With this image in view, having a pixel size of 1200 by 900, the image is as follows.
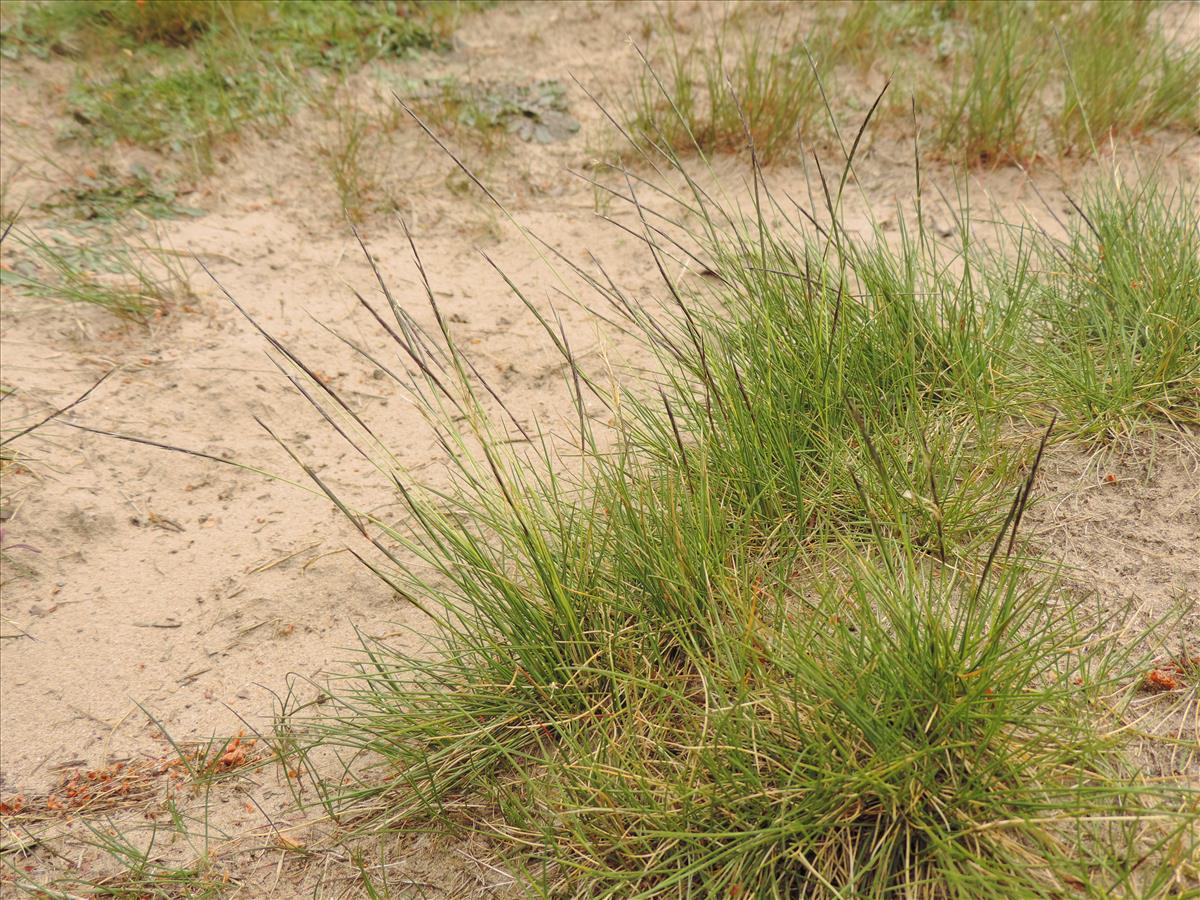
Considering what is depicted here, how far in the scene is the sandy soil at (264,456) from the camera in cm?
A: 202

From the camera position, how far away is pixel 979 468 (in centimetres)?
203

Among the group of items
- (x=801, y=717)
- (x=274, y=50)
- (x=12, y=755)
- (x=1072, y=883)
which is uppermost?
(x=274, y=50)

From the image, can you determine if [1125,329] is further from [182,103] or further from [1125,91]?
[182,103]

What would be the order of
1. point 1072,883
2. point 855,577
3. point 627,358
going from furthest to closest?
1. point 627,358
2. point 855,577
3. point 1072,883

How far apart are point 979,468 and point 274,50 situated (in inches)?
152

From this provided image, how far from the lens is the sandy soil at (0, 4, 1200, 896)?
2.02 meters

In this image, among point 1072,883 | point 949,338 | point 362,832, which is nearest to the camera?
point 1072,883

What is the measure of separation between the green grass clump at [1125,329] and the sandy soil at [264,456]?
0.37 ft

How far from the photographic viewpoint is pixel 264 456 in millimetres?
2822

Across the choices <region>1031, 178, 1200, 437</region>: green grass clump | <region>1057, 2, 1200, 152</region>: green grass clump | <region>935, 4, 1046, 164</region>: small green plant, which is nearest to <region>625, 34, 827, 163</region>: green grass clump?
<region>935, 4, 1046, 164</region>: small green plant

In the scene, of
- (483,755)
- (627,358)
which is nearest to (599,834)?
(483,755)

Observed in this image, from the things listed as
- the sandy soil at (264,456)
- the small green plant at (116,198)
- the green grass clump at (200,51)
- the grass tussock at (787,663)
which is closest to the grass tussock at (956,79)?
the sandy soil at (264,456)

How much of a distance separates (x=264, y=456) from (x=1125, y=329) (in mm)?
2395

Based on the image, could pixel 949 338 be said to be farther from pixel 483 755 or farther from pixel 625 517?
pixel 483 755
